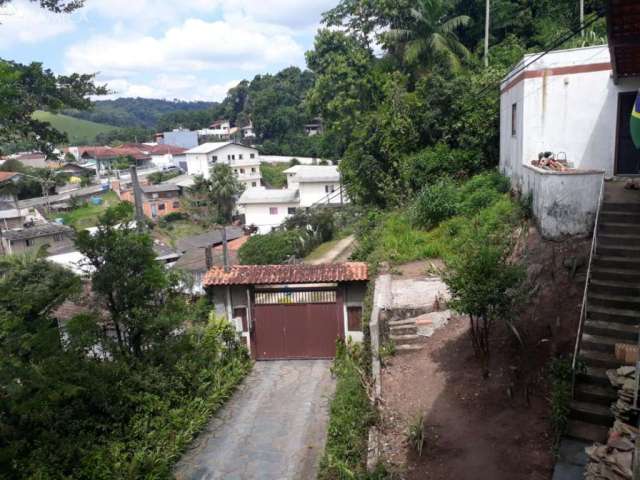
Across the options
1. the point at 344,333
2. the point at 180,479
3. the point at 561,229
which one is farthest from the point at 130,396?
the point at 561,229

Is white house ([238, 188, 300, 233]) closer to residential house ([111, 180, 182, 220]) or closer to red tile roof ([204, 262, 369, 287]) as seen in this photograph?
residential house ([111, 180, 182, 220])

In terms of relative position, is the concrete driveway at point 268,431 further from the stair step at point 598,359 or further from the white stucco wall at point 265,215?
the white stucco wall at point 265,215

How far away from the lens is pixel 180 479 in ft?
30.7

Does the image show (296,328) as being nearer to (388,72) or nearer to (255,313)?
(255,313)

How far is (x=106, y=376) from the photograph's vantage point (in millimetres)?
10211

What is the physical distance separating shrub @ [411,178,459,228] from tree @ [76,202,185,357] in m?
8.26

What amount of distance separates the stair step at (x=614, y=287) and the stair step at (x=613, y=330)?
2.14ft

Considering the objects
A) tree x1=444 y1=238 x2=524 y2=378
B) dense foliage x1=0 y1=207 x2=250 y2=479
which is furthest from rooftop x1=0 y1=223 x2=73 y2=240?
tree x1=444 y1=238 x2=524 y2=378

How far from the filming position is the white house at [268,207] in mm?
43438

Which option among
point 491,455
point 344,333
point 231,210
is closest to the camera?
point 491,455

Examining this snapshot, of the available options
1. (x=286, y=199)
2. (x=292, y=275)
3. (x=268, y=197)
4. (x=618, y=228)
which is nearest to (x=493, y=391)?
(x=618, y=228)

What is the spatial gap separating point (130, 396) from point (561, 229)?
9438 mm

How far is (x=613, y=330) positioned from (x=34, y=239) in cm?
3493

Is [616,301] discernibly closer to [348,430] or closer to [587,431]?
[587,431]
